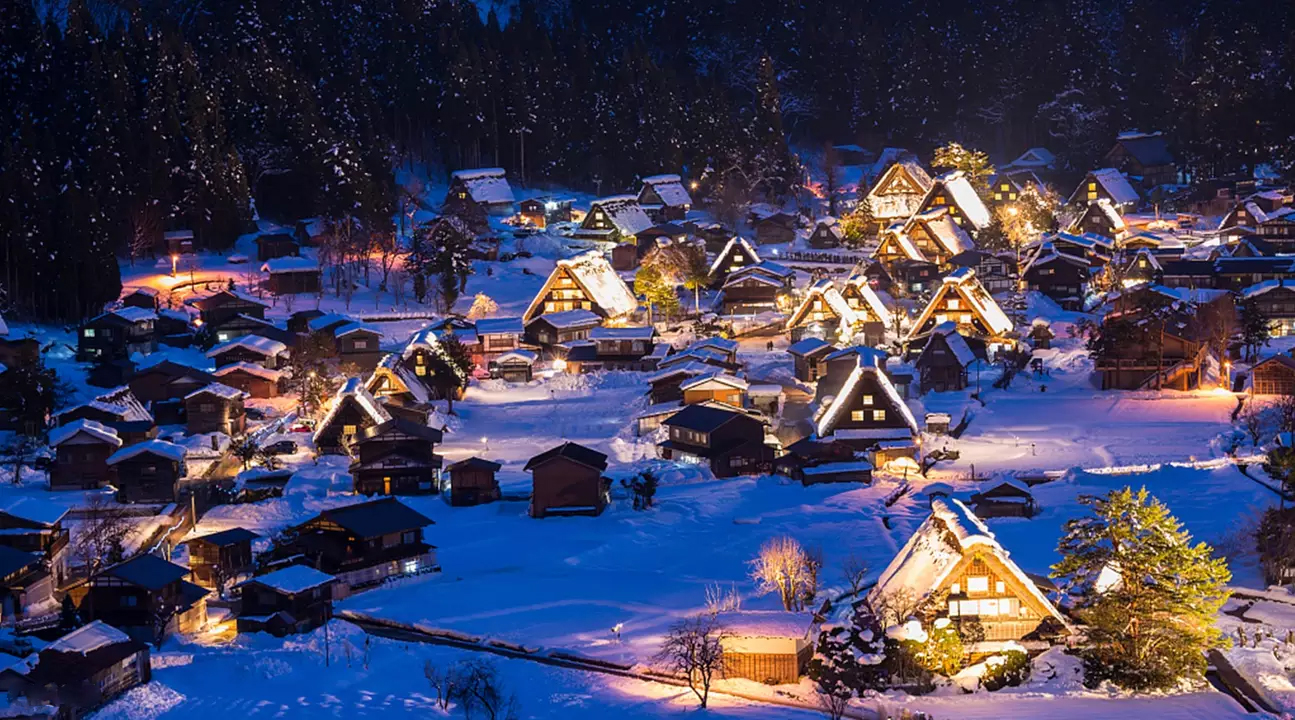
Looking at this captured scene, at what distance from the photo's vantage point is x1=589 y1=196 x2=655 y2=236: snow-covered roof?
61.0 m

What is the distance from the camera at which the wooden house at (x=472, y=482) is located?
112 ft

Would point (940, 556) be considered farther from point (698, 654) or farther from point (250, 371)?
point (250, 371)

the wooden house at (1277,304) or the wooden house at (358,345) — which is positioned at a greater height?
the wooden house at (1277,304)

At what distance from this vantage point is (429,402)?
4147 cm

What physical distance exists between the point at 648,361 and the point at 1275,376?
1624 cm

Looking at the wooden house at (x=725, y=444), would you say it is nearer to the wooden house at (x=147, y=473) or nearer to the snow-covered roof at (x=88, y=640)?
the wooden house at (x=147, y=473)

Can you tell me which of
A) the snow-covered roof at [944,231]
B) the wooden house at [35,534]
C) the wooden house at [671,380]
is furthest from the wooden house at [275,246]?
the wooden house at [35,534]

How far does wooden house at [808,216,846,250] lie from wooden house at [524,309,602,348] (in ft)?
49.3

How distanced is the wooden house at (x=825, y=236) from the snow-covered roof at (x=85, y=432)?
103ft

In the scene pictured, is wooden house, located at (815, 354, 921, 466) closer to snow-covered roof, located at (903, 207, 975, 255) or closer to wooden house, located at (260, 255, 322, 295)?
snow-covered roof, located at (903, 207, 975, 255)

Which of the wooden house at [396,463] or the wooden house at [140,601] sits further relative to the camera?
the wooden house at [396,463]

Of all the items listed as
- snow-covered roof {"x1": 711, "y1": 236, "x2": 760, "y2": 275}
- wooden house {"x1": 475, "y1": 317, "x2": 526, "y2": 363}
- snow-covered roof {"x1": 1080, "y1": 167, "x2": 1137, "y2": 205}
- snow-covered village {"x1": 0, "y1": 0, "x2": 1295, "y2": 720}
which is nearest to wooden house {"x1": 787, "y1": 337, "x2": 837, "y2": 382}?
snow-covered village {"x1": 0, "y1": 0, "x2": 1295, "y2": 720}

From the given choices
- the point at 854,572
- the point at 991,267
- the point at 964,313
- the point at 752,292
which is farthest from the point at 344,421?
the point at 991,267

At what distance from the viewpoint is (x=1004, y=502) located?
105ft
